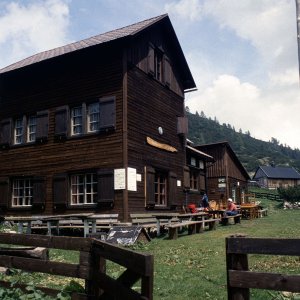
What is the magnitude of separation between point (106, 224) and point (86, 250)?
1125 cm

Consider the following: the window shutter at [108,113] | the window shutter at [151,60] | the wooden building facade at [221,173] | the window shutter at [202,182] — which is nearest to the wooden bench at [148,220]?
the window shutter at [108,113]

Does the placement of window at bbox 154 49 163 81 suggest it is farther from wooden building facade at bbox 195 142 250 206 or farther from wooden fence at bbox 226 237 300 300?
wooden fence at bbox 226 237 300 300

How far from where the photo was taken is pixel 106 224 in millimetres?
16203

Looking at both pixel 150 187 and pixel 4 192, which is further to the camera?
pixel 4 192

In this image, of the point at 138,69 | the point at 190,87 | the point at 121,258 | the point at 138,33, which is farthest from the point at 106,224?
the point at 121,258

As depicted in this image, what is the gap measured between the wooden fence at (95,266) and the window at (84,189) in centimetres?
1089

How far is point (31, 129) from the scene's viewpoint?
65.2ft

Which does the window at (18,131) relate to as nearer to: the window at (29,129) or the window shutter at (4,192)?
the window at (29,129)

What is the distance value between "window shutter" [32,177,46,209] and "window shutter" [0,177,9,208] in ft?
6.22

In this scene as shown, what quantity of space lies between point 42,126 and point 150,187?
605 cm

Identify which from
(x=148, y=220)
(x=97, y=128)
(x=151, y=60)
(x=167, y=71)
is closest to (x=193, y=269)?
(x=148, y=220)

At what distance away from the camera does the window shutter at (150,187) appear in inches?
692

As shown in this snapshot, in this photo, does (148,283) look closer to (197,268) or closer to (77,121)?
(197,268)

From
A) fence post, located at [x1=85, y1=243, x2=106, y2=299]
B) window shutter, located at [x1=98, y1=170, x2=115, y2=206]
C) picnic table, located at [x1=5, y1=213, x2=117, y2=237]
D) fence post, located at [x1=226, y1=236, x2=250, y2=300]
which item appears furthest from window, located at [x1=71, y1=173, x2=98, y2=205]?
fence post, located at [x1=226, y1=236, x2=250, y2=300]
